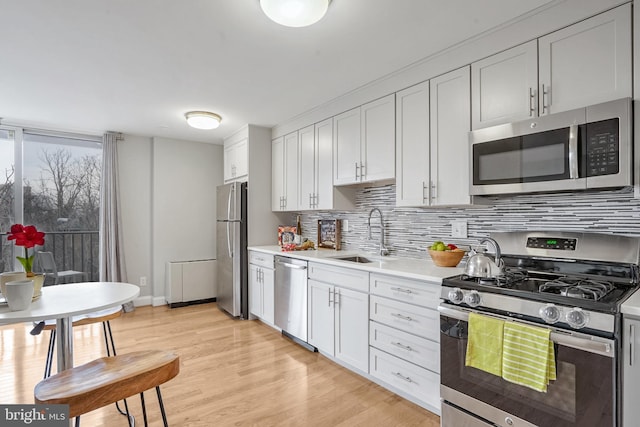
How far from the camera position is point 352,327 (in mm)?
2660

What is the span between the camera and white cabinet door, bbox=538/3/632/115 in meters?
1.64

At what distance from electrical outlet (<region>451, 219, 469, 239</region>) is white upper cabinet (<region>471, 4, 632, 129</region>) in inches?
29.4

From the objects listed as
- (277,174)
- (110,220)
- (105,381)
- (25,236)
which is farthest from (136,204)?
(105,381)

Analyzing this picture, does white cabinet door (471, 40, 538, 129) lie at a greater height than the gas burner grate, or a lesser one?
greater

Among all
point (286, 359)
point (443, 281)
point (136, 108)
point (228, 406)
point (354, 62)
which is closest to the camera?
point (443, 281)

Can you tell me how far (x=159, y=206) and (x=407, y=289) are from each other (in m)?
3.94

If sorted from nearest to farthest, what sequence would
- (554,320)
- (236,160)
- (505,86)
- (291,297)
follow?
(554,320)
(505,86)
(291,297)
(236,160)

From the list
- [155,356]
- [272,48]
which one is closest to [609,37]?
[272,48]

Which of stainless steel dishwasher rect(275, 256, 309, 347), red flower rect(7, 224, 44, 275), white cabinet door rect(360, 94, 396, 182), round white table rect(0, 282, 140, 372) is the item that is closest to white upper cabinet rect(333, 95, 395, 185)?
white cabinet door rect(360, 94, 396, 182)

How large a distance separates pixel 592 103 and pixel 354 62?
153 cm

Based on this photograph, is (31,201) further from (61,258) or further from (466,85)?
(466,85)

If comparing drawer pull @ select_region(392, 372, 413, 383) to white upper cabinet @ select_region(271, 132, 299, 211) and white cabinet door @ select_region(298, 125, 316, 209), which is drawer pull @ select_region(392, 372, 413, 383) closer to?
white cabinet door @ select_region(298, 125, 316, 209)

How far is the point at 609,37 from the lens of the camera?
5.50 ft

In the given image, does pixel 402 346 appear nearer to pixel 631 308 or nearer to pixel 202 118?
pixel 631 308
